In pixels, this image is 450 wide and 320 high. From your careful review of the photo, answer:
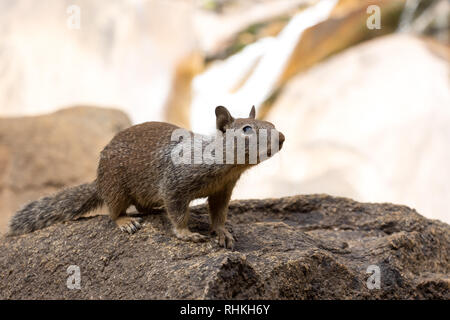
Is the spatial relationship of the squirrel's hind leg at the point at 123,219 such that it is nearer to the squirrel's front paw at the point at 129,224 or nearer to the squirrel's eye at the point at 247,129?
the squirrel's front paw at the point at 129,224

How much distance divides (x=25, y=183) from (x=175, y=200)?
5027 millimetres

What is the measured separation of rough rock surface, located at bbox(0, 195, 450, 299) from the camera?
4.16 m

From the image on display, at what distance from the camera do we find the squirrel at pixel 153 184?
4836 mm

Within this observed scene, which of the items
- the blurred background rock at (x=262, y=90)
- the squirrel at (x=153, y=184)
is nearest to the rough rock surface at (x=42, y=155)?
the blurred background rock at (x=262, y=90)

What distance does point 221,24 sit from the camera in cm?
1956

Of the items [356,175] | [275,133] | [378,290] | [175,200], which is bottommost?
[356,175]

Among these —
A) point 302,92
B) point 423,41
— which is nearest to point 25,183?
point 302,92

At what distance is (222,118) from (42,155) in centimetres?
539

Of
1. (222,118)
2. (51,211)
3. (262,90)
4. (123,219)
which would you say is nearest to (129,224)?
(123,219)

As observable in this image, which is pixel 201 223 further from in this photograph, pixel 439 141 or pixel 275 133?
pixel 439 141

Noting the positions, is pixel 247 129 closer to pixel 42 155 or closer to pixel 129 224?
pixel 129 224

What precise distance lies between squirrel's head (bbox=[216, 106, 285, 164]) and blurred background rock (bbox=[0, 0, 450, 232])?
513 cm

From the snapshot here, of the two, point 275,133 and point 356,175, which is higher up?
point 275,133

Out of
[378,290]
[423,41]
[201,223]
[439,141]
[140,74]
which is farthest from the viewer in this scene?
[140,74]
